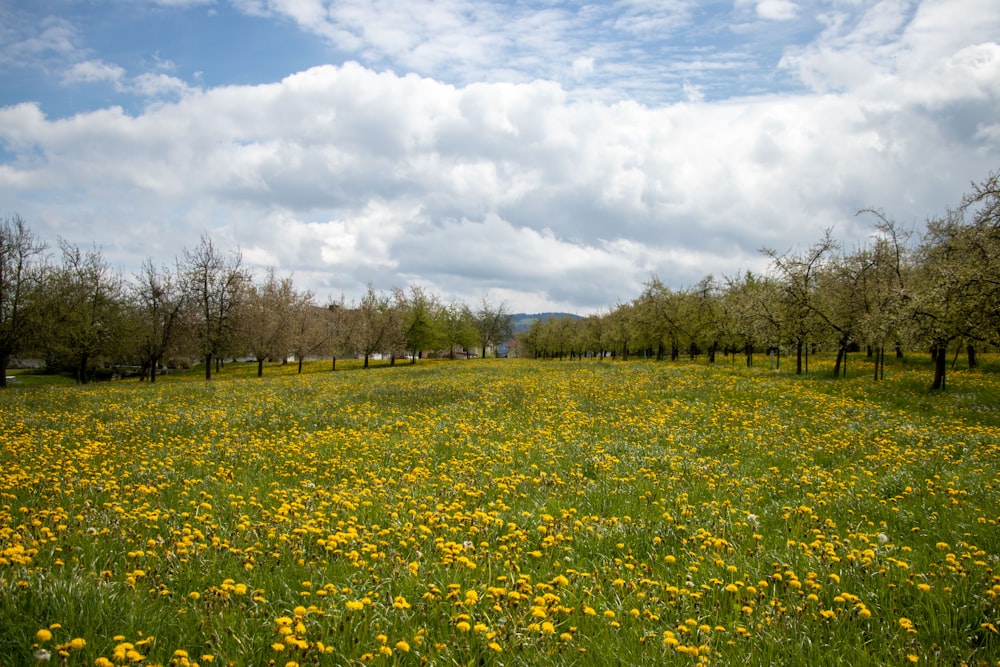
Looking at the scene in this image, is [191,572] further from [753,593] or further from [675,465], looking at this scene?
[675,465]

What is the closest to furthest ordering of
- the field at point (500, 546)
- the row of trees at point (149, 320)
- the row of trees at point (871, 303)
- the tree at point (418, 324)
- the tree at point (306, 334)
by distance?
the field at point (500, 546) < the row of trees at point (871, 303) < the row of trees at point (149, 320) < the tree at point (306, 334) < the tree at point (418, 324)

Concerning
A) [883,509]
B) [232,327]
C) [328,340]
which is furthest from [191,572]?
[328,340]

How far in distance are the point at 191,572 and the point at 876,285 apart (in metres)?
33.7

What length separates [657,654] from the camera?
3678mm

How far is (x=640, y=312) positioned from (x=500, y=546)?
60.1 metres

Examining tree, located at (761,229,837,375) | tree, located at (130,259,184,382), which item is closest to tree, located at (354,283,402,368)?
tree, located at (130,259,184,382)

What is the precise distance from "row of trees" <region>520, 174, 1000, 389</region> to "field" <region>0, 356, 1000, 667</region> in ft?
23.8

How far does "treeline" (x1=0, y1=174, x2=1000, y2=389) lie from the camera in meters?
19.3

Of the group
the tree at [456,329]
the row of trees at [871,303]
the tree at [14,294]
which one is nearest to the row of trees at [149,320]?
the tree at [14,294]

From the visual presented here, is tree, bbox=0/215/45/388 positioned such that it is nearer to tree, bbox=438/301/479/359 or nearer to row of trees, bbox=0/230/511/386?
row of trees, bbox=0/230/511/386

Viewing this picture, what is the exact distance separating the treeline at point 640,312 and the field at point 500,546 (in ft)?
26.4

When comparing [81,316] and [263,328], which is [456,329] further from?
[81,316]

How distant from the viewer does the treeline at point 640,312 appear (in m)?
19.3

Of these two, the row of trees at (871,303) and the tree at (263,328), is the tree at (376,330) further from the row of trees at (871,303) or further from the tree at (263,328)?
the row of trees at (871,303)
